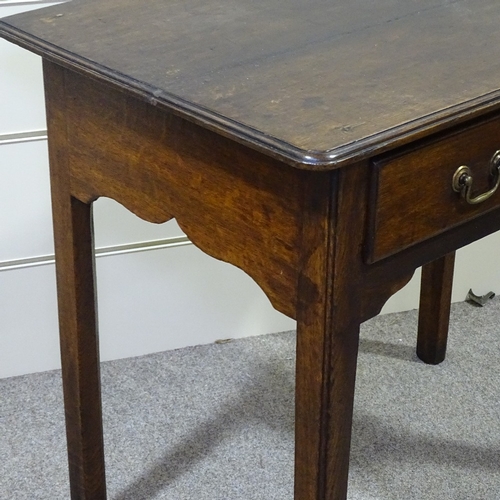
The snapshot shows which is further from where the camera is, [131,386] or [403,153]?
[131,386]

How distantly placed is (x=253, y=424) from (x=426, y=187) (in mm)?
859

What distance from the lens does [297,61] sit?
1.05m

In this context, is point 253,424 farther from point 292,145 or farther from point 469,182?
point 292,145

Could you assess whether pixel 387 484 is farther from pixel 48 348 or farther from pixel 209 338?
pixel 48 348

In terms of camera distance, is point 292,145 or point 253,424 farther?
point 253,424

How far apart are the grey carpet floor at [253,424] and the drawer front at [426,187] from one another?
2.31ft

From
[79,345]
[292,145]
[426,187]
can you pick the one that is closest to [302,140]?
[292,145]

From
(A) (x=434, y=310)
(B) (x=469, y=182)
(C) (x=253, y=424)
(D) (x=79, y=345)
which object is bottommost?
(C) (x=253, y=424)

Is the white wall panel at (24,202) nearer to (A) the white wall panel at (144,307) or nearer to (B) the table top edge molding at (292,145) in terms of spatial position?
(A) the white wall panel at (144,307)

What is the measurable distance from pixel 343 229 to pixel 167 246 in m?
0.97

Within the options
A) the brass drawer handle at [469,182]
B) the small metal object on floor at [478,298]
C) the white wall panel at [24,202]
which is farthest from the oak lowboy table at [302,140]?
the small metal object on floor at [478,298]

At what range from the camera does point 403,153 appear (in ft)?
2.98

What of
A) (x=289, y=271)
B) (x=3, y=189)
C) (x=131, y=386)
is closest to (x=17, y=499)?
(x=131, y=386)

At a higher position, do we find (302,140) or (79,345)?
(302,140)
